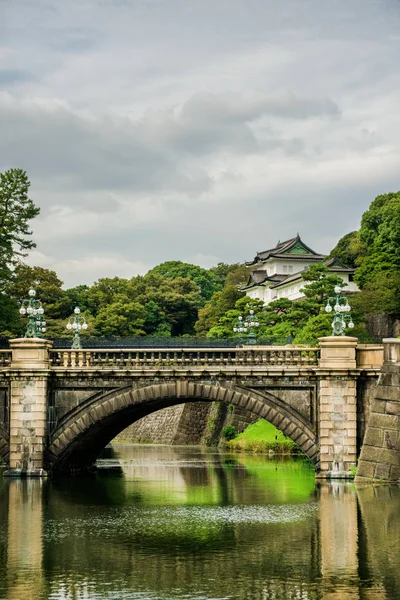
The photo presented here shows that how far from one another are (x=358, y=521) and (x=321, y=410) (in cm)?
1161

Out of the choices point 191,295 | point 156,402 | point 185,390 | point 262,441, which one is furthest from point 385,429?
point 191,295

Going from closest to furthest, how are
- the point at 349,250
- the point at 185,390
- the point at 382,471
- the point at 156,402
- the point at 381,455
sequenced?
the point at 382,471 → the point at 381,455 → the point at 185,390 → the point at 156,402 → the point at 349,250

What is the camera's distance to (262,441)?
6831cm

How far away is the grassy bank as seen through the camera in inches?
2623

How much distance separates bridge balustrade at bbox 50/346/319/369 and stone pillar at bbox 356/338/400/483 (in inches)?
143

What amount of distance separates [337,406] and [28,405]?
43.0ft

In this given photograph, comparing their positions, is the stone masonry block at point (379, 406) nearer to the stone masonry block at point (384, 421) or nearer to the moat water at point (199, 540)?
the stone masonry block at point (384, 421)

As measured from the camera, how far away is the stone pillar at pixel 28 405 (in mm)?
46062

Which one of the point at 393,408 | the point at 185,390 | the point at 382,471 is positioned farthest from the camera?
the point at 185,390

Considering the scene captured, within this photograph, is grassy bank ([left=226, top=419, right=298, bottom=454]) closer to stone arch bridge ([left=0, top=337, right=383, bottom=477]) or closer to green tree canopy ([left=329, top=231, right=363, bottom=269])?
stone arch bridge ([left=0, top=337, right=383, bottom=477])

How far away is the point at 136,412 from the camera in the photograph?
5153cm

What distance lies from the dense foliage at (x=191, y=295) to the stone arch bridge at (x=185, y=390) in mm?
20564

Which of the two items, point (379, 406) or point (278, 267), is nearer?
point (379, 406)

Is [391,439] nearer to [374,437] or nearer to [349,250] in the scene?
[374,437]
